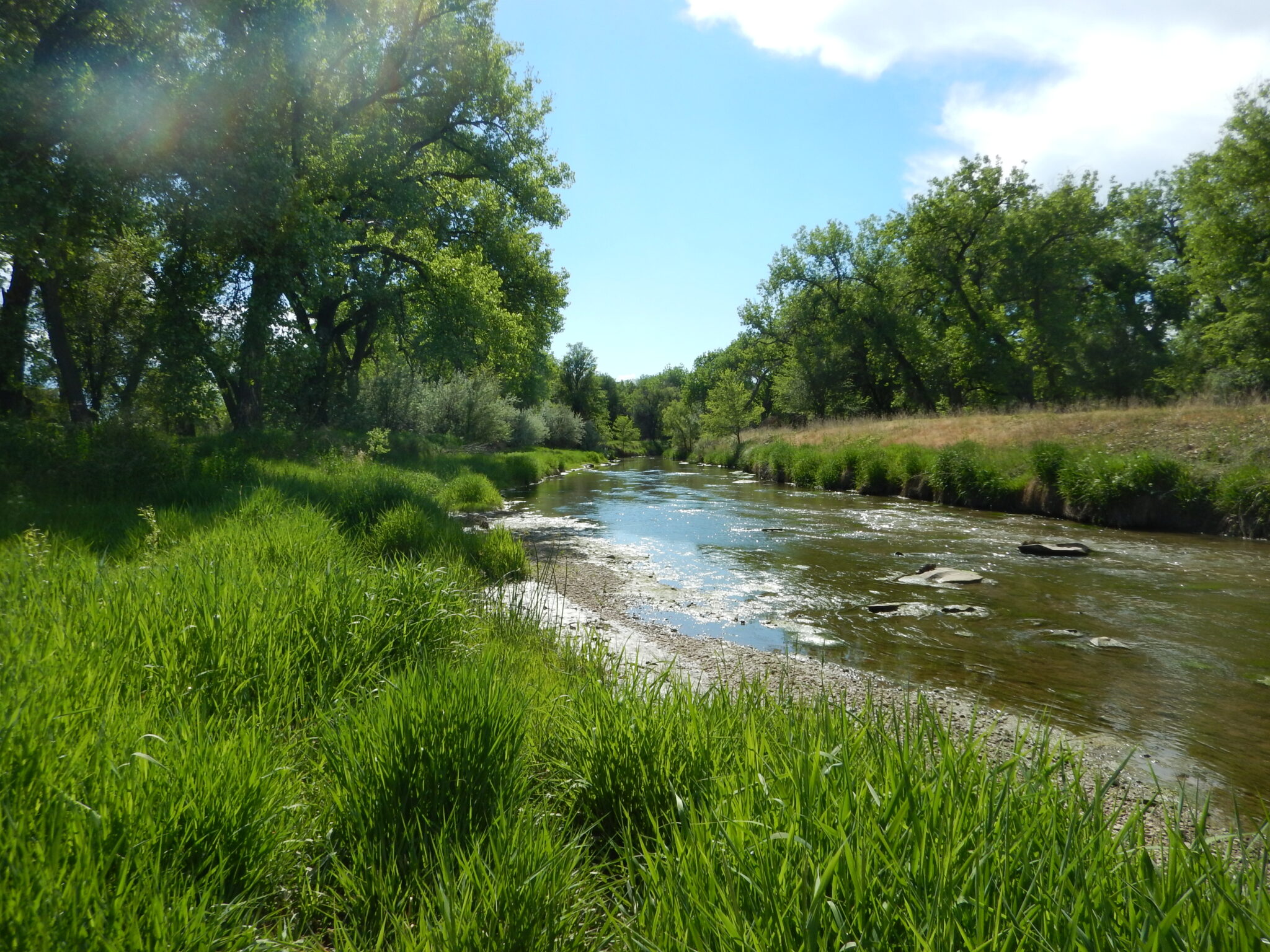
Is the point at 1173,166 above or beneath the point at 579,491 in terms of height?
above

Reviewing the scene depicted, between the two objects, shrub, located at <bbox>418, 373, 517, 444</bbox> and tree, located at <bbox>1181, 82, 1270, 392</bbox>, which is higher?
tree, located at <bbox>1181, 82, 1270, 392</bbox>

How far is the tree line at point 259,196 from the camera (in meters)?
11.1

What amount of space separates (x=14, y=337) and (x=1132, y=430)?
3067 centimetres

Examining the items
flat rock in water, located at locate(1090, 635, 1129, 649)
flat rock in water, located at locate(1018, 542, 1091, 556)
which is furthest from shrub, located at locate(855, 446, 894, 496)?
flat rock in water, located at locate(1090, 635, 1129, 649)

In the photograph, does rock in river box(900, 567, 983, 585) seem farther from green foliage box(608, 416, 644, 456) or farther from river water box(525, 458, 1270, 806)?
green foliage box(608, 416, 644, 456)

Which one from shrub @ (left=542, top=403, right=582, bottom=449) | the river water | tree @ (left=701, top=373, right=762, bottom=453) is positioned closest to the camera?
the river water

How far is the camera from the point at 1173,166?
43531mm

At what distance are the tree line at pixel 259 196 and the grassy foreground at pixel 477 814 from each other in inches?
397

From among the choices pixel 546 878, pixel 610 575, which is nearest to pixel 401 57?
pixel 610 575

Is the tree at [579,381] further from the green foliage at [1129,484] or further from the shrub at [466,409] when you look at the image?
the green foliage at [1129,484]

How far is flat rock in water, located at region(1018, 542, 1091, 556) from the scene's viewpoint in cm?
1165

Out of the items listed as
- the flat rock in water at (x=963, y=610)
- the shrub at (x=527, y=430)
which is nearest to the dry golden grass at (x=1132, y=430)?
the flat rock in water at (x=963, y=610)

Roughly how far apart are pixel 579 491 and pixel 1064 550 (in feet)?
57.1

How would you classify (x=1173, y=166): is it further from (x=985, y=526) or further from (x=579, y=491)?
(x=579, y=491)
